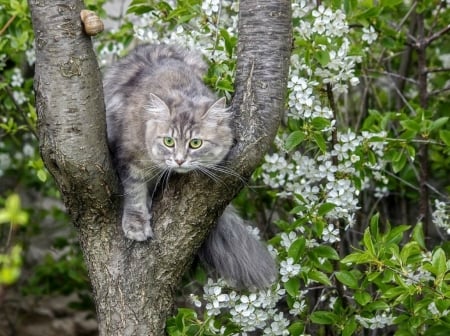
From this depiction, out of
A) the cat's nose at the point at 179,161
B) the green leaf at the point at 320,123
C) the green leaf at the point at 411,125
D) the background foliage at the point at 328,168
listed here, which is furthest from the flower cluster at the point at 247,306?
the green leaf at the point at 411,125

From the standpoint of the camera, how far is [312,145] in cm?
323

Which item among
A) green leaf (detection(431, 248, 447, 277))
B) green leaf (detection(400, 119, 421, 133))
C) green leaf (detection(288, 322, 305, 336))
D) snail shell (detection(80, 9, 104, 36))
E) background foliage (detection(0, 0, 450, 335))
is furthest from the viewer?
green leaf (detection(400, 119, 421, 133))

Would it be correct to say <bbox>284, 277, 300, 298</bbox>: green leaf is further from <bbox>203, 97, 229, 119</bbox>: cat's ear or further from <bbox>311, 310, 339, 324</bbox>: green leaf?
<bbox>203, 97, 229, 119</bbox>: cat's ear

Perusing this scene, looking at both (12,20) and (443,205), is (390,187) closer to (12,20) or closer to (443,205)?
(443,205)

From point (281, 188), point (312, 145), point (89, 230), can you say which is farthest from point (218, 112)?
point (281, 188)

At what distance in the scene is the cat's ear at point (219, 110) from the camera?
8.18 ft

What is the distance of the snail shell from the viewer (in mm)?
2211

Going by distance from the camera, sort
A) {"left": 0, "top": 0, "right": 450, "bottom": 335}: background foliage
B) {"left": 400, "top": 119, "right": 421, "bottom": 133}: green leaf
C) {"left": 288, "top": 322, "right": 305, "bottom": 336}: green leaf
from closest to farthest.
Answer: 1. {"left": 0, "top": 0, "right": 450, "bottom": 335}: background foliage
2. {"left": 288, "top": 322, "right": 305, "bottom": 336}: green leaf
3. {"left": 400, "top": 119, "right": 421, "bottom": 133}: green leaf

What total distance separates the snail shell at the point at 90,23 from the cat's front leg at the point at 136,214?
0.64m

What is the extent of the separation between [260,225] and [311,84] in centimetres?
127

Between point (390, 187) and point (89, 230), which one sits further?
point (390, 187)

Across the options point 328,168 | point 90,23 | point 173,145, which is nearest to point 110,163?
point 173,145

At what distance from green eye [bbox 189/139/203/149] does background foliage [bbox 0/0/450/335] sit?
21 centimetres

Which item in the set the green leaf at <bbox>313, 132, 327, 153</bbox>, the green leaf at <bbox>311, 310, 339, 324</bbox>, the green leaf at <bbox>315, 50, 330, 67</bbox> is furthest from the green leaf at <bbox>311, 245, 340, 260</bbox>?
the green leaf at <bbox>315, 50, 330, 67</bbox>
